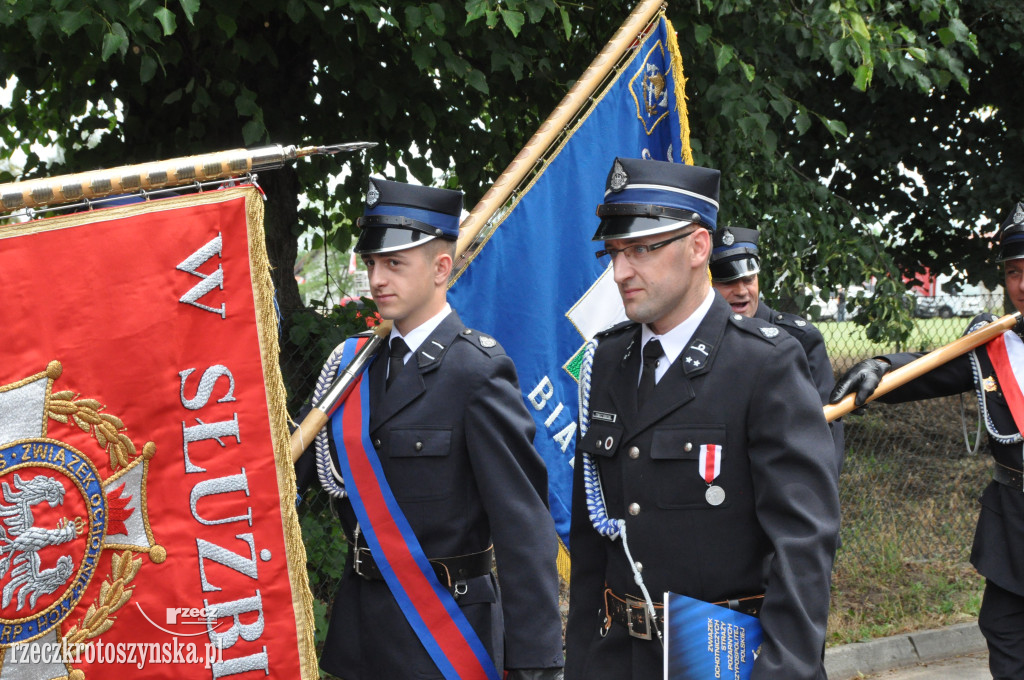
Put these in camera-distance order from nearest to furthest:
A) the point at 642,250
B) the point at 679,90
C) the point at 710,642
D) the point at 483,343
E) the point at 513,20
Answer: the point at 710,642 < the point at 642,250 < the point at 483,343 < the point at 679,90 < the point at 513,20

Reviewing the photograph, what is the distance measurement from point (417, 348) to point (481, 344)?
179mm

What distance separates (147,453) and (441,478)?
757 millimetres

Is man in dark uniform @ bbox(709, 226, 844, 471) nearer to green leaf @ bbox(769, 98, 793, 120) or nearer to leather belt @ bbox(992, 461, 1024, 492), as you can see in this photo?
leather belt @ bbox(992, 461, 1024, 492)

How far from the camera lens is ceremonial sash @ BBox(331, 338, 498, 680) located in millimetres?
2750

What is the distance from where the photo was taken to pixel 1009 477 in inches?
160

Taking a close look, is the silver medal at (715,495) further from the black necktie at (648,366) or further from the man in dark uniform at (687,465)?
the black necktie at (648,366)

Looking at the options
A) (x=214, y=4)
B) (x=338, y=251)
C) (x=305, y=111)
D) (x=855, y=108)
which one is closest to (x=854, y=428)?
(x=855, y=108)

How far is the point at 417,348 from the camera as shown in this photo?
288cm

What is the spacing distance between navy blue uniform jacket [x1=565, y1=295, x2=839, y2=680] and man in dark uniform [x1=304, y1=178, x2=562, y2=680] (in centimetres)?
20

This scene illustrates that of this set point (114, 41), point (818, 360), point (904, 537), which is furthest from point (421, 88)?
point (904, 537)

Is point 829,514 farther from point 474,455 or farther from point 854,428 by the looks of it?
point 854,428

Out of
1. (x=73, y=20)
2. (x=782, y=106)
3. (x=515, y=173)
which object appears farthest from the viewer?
(x=782, y=106)

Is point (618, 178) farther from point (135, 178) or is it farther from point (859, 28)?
point (859, 28)

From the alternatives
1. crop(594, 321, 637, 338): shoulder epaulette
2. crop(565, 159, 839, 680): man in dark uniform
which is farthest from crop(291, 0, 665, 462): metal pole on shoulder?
crop(565, 159, 839, 680): man in dark uniform
